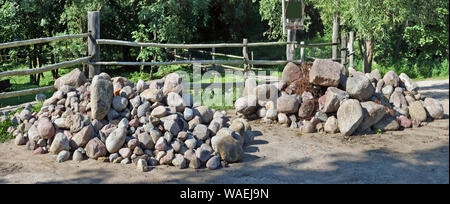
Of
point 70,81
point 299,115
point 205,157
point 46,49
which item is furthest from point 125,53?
point 205,157

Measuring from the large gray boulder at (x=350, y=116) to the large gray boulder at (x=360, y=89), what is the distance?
40 centimetres

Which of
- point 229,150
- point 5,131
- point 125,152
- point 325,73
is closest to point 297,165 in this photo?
point 229,150

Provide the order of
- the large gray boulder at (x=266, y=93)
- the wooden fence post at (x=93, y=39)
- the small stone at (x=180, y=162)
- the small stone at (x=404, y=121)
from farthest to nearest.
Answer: the wooden fence post at (x=93, y=39) < the large gray boulder at (x=266, y=93) < the small stone at (x=404, y=121) < the small stone at (x=180, y=162)

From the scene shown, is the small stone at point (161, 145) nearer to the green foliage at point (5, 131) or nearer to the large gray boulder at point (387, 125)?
the green foliage at point (5, 131)

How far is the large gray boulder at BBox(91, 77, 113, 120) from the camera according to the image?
206 inches

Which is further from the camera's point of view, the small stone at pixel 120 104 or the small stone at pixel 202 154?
the small stone at pixel 120 104

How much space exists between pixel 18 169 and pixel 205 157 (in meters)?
1.99

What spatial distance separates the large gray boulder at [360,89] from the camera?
20.5 feet

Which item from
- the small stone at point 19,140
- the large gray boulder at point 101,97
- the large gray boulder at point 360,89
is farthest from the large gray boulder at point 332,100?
the small stone at point 19,140

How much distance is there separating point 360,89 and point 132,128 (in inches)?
128

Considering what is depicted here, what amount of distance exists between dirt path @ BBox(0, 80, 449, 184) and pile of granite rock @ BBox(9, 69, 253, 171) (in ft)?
0.49

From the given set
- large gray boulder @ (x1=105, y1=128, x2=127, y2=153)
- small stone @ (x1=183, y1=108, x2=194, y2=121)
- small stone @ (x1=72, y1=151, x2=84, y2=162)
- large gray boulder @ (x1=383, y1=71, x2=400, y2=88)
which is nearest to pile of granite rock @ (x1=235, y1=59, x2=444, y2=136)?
large gray boulder @ (x1=383, y1=71, x2=400, y2=88)

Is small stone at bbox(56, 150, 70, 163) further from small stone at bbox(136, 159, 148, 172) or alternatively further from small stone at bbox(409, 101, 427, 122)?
small stone at bbox(409, 101, 427, 122)

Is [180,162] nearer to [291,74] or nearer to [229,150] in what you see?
[229,150]
